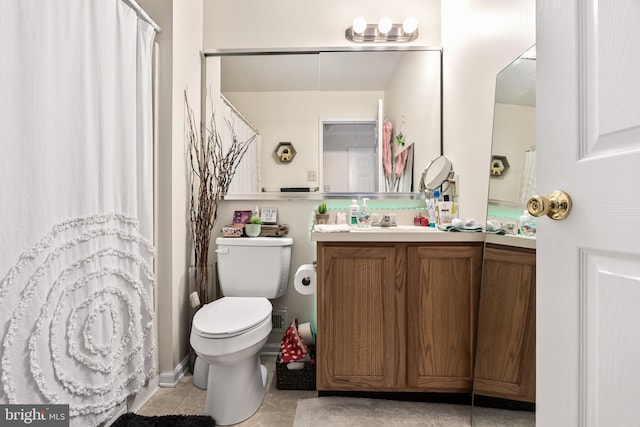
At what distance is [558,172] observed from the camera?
0.67 metres

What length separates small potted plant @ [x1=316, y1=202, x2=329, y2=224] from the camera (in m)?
2.20

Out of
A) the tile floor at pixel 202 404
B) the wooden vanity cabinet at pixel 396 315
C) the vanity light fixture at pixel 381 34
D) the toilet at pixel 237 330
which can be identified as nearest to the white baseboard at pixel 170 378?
the tile floor at pixel 202 404

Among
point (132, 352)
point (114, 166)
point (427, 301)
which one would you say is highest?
point (114, 166)

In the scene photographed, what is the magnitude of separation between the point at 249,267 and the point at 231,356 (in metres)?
0.66

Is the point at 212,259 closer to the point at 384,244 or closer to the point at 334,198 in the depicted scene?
the point at 334,198

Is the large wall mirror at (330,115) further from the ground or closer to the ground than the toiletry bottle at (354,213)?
further from the ground

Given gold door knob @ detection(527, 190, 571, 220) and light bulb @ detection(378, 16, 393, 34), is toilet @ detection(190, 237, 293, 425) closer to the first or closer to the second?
gold door knob @ detection(527, 190, 571, 220)

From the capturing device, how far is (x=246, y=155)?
2318mm

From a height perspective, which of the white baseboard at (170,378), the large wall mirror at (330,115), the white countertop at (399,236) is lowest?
the white baseboard at (170,378)

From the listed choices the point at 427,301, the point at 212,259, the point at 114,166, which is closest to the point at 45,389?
the point at 114,166

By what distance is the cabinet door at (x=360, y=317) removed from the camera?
1.59 m

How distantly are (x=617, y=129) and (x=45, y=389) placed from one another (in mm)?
1659

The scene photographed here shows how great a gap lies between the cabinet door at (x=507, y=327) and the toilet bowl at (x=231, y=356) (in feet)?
3.28

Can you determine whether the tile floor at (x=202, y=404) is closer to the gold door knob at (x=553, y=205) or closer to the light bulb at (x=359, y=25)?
the gold door knob at (x=553, y=205)
